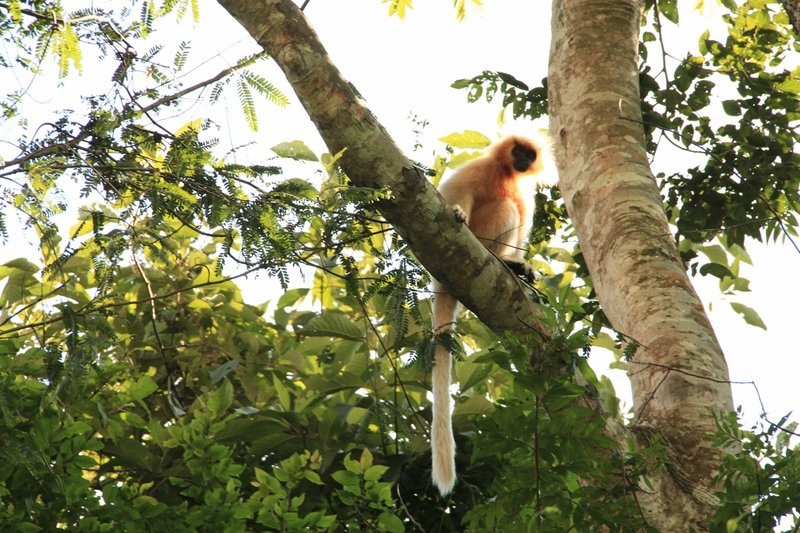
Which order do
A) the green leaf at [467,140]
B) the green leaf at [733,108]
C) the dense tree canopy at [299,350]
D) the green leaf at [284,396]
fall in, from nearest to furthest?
the dense tree canopy at [299,350] → the green leaf at [284,396] → the green leaf at [733,108] → the green leaf at [467,140]

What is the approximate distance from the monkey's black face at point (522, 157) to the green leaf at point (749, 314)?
63.7 inches

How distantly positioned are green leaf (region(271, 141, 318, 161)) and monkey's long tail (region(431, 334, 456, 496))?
836 mm

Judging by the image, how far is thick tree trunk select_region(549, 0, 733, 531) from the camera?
2254 millimetres

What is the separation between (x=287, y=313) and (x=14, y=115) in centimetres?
183

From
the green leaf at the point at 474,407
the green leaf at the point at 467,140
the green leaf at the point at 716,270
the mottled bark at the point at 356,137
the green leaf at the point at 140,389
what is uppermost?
the green leaf at the point at 467,140

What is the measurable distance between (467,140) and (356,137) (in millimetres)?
1576

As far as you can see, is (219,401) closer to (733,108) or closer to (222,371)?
(222,371)

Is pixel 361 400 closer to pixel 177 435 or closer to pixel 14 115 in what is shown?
pixel 177 435

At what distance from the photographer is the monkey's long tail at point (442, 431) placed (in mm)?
2672

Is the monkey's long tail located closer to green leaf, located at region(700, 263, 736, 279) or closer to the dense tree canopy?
the dense tree canopy

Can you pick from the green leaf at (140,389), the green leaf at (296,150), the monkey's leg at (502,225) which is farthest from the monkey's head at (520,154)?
the green leaf at (140,389)

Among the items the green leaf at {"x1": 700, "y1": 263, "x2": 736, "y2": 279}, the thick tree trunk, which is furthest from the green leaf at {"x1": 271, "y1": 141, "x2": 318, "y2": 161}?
the green leaf at {"x1": 700, "y1": 263, "x2": 736, "y2": 279}

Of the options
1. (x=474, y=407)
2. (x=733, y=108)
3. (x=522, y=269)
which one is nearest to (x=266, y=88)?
(x=474, y=407)

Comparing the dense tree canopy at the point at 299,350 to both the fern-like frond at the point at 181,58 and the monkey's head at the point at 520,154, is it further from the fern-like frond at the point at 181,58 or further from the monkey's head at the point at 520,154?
the monkey's head at the point at 520,154
